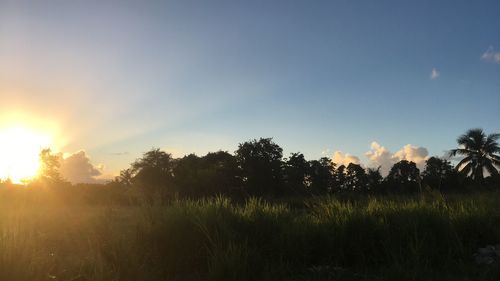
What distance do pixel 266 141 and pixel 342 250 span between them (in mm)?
59007

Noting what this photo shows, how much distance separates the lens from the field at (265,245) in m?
7.01

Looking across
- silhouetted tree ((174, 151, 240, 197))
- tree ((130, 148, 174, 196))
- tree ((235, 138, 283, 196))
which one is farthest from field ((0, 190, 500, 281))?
tree ((235, 138, 283, 196))

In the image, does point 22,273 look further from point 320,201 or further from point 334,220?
point 320,201

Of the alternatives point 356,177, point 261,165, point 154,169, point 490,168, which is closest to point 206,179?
point 154,169

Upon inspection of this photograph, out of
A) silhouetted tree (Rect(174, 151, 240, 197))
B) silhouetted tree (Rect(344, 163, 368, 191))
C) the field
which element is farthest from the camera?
silhouetted tree (Rect(344, 163, 368, 191))

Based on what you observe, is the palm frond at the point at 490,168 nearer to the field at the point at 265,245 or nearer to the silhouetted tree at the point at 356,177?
the silhouetted tree at the point at 356,177

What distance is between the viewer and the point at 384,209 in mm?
11305

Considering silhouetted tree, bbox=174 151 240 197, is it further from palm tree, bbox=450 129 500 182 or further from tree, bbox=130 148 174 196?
palm tree, bbox=450 129 500 182

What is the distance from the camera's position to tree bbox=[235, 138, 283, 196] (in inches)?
2386

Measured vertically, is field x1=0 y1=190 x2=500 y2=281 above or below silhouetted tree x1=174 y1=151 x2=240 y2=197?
below

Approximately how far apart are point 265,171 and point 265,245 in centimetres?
5449

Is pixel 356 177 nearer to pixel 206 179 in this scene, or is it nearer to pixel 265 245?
pixel 206 179

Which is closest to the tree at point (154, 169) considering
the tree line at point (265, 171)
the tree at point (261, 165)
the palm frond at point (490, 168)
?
the tree line at point (265, 171)

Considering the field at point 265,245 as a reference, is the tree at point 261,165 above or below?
above
